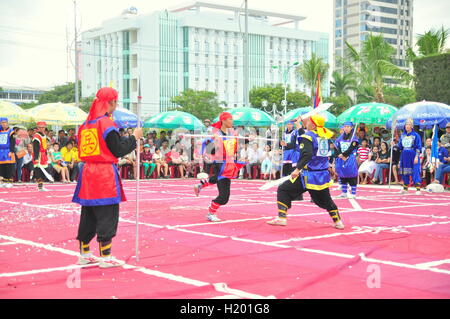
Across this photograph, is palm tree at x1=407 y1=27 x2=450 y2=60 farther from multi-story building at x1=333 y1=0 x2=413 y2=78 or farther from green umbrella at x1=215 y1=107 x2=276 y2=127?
multi-story building at x1=333 y1=0 x2=413 y2=78

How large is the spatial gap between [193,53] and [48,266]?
9361 centimetres

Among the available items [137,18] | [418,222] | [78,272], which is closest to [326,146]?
[418,222]

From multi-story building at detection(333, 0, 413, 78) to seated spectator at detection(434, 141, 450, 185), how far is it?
13091cm

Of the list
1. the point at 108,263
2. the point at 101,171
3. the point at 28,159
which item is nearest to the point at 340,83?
the point at 28,159

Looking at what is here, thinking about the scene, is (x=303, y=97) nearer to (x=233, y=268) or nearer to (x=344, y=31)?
(x=233, y=268)

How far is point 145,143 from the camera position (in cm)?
2645

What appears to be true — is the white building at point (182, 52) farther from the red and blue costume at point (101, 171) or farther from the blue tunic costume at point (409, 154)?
the red and blue costume at point (101, 171)

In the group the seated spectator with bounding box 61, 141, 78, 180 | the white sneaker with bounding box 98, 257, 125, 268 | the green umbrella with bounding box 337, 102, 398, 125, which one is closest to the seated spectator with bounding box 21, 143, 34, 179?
the seated spectator with bounding box 61, 141, 78, 180

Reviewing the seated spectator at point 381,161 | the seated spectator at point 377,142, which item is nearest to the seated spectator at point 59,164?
the seated spectator at point 381,161

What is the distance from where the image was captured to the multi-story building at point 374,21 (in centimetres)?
14800

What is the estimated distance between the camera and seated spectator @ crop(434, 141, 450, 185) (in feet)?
64.4

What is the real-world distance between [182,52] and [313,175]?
89318 mm

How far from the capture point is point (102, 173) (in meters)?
6.91

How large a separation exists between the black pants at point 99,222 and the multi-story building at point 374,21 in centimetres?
14509
